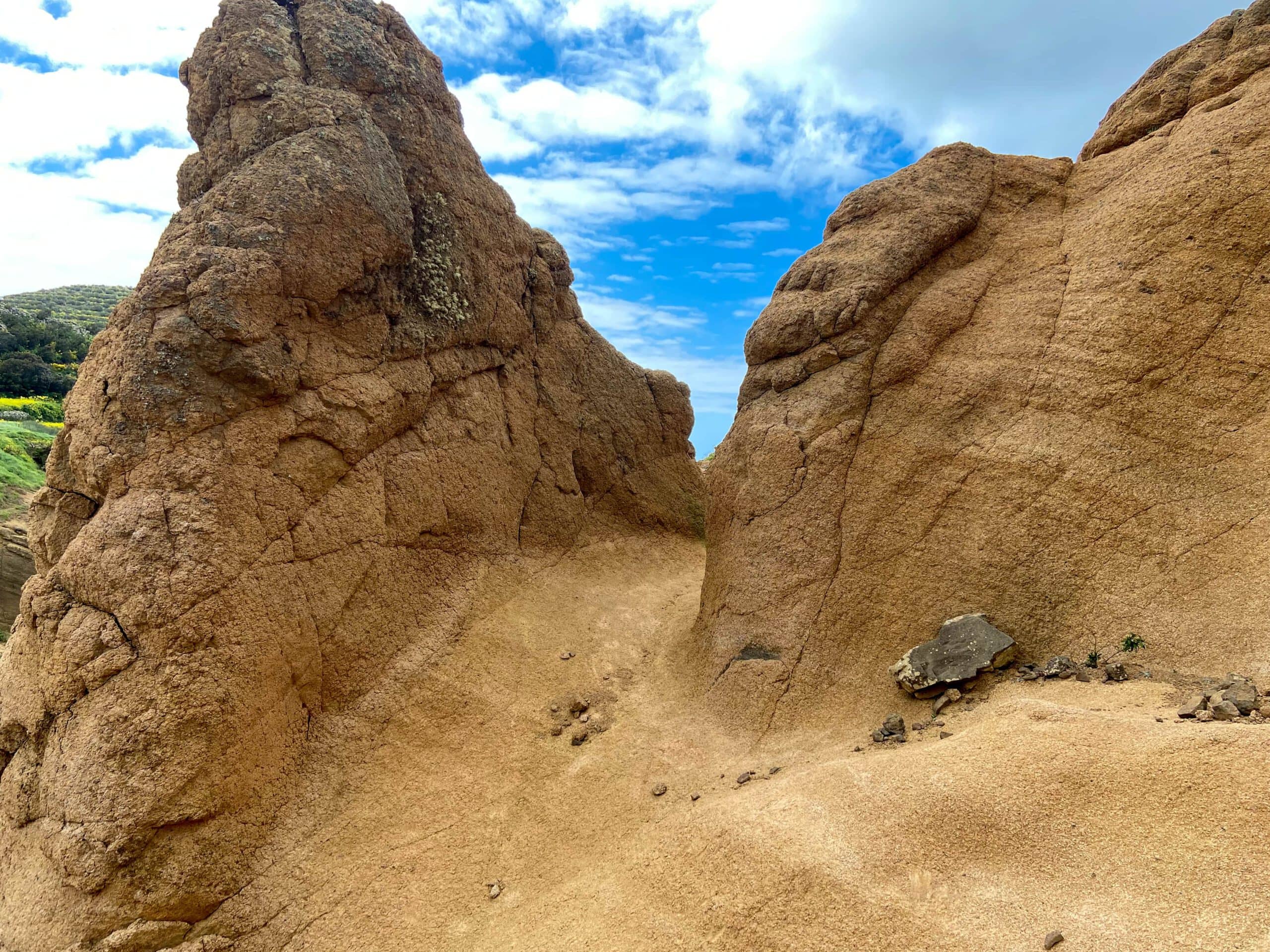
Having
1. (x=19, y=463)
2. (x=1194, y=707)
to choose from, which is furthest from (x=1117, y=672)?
(x=19, y=463)

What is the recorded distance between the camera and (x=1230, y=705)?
15.0ft

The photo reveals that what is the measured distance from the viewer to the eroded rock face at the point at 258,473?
19.7 ft

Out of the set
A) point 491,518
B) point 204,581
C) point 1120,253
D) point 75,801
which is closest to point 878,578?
point 1120,253

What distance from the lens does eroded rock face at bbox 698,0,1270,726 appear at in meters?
6.20

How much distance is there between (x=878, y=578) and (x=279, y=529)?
19.3 feet

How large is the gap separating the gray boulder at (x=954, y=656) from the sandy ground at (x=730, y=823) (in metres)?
0.19

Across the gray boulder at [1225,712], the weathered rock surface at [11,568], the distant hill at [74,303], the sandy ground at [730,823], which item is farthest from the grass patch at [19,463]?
the distant hill at [74,303]

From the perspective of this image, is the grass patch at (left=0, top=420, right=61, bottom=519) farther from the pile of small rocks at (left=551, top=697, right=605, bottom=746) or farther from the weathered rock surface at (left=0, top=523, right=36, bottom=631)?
the pile of small rocks at (left=551, top=697, right=605, bottom=746)

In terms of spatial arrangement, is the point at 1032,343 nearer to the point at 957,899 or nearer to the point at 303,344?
the point at 957,899

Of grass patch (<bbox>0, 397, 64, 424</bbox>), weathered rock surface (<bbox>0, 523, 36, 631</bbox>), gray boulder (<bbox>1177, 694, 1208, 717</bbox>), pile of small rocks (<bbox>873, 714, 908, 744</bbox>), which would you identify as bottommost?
weathered rock surface (<bbox>0, 523, 36, 631</bbox>)

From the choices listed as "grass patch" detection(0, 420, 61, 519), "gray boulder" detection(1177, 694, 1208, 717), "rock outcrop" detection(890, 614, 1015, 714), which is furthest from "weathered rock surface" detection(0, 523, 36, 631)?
"gray boulder" detection(1177, 694, 1208, 717)

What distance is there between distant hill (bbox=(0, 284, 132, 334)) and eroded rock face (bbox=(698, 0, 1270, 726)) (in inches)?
2131

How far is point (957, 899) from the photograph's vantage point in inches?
164

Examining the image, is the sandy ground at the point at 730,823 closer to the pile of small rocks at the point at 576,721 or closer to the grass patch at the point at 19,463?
the pile of small rocks at the point at 576,721
